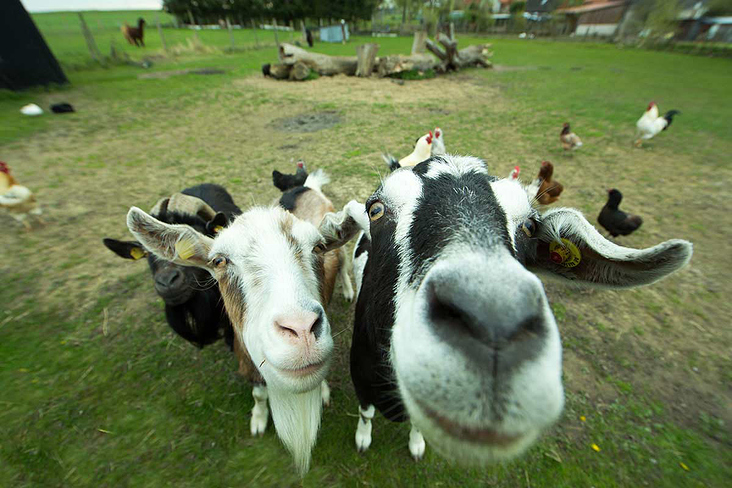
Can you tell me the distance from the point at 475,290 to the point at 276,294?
4.19 feet

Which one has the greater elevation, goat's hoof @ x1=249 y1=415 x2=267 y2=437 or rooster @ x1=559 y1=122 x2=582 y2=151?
rooster @ x1=559 y1=122 x2=582 y2=151

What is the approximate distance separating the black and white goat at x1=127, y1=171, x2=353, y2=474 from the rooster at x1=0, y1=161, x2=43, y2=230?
521cm

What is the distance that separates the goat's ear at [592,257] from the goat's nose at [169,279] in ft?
9.52

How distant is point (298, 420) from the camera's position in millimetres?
2400

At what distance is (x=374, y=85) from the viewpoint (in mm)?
15680

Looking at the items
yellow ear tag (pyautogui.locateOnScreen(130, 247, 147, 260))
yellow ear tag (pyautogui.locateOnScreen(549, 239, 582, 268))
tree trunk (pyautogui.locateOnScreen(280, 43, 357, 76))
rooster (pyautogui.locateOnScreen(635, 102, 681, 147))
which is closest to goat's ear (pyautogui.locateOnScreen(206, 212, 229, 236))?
yellow ear tag (pyautogui.locateOnScreen(130, 247, 147, 260))

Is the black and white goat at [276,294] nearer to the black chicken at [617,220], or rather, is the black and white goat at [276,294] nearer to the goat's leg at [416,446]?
the goat's leg at [416,446]

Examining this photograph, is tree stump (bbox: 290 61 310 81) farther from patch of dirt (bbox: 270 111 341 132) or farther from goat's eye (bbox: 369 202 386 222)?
goat's eye (bbox: 369 202 386 222)

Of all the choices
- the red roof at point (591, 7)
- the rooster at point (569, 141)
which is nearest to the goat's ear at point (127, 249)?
the rooster at point (569, 141)

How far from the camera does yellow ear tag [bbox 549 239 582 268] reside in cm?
181

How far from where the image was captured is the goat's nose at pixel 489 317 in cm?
98

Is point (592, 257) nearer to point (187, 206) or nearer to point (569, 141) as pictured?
point (187, 206)

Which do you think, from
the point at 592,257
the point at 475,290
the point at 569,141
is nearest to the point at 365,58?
the point at 569,141

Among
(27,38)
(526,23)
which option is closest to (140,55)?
(27,38)
